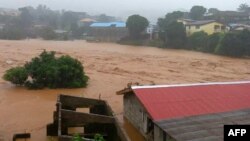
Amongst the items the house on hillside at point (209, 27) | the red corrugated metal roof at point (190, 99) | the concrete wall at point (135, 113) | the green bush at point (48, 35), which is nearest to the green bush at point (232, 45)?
the house on hillside at point (209, 27)

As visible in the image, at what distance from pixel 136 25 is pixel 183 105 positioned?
137 feet

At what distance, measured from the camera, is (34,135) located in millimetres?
14023

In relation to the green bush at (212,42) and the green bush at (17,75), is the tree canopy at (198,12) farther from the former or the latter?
the green bush at (17,75)

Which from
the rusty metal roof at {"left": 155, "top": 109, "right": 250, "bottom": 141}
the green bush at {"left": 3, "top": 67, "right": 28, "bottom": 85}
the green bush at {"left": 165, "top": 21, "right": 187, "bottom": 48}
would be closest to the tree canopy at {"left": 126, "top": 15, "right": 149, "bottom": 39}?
the green bush at {"left": 165, "top": 21, "right": 187, "bottom": 48}

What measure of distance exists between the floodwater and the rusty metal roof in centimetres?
460

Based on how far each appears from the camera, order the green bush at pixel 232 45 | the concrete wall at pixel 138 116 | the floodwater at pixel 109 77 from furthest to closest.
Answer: the green bush at pixel 232 45 → the floodwater at pixel 109 77 → the concrete wall at pixel 138 116

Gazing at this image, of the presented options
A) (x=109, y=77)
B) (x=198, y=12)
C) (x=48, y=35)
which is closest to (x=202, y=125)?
(x=109, y=77)

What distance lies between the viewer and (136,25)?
52938 mm

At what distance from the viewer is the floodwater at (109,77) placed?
1602 centimetres

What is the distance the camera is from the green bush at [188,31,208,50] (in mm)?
45781

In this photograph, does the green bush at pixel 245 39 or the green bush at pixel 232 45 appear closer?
the green bush at pixel 245 39

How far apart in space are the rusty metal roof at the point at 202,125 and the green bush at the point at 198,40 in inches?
1465

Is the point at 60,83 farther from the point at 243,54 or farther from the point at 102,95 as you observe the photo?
the point at 243,54

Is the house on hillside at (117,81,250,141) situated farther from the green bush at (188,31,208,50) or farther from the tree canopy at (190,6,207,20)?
the tree canopy at (190,6,207,20)
